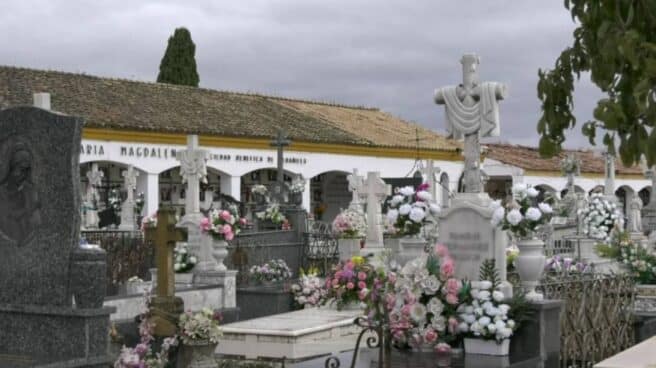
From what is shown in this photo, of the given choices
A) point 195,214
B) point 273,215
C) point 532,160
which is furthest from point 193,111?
point 532,160

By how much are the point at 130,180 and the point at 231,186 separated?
5029mm

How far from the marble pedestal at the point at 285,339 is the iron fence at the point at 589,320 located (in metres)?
2.24

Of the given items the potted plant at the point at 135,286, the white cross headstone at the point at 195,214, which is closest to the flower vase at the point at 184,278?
the white cross headstone at the point at 195,214

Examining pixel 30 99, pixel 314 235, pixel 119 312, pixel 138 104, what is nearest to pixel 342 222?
pixel 314 235

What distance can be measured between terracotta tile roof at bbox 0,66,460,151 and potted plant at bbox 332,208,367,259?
11.8 meters

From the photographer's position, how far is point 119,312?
39.2 feet

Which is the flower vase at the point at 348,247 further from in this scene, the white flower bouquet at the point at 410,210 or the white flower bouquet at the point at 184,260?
the white flower bouquet at the point at 410,210

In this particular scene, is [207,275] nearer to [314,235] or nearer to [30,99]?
[314,235]

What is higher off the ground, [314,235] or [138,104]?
[138,104]

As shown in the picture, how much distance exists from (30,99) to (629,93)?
84.6 feet

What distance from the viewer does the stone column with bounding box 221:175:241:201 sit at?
33.4 m

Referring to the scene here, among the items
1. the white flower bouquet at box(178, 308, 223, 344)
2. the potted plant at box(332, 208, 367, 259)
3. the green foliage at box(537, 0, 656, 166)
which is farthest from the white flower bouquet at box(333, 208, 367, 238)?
the green foliage at box(537, 0, 656, 166)

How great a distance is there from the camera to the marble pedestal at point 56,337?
8.16 metres

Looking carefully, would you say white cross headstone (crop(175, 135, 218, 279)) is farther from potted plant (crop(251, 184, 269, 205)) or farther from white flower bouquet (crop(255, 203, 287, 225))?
potted plant (crop(251, 184, 269, 205))
